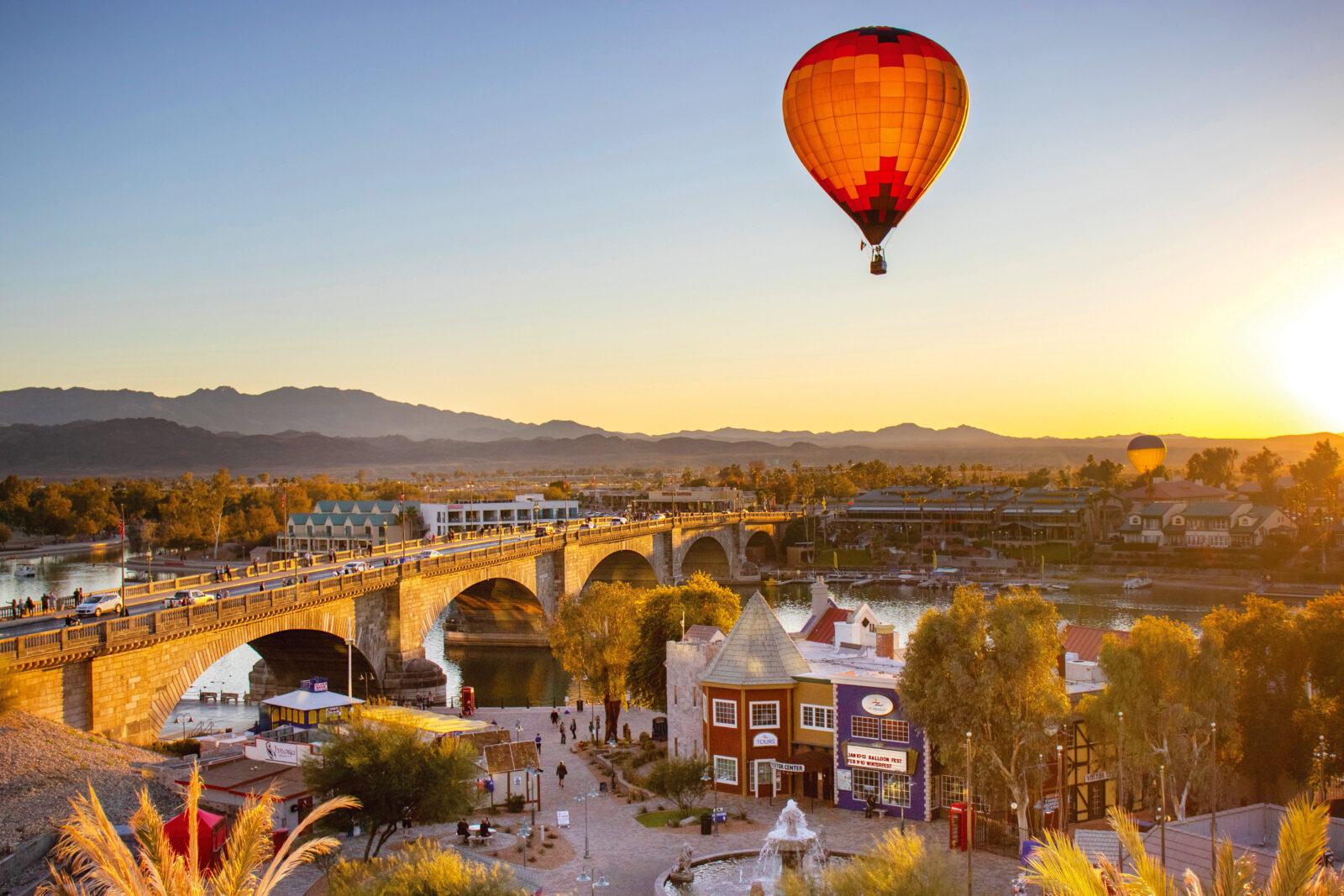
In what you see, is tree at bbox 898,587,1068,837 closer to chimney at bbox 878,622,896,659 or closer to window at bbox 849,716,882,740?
window at bbox 849,716,882,740

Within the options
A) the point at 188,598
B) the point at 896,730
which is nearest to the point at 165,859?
the point at 896,730

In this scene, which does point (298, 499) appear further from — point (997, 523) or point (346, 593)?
point (346, 593)

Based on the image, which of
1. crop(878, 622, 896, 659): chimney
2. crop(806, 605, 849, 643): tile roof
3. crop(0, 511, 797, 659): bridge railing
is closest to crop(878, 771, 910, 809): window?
crop(878, 622, 896, 659): chimney

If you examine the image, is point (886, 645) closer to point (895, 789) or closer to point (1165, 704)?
point (895, 789)

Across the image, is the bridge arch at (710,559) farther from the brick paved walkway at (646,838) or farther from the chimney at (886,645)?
the brick paved walkway at (646,838)

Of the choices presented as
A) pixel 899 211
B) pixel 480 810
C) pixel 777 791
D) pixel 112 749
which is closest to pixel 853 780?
pixel 777 791

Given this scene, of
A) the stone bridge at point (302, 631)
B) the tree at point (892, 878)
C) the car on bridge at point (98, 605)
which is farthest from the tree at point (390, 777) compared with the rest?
the car on bridge at point (98, 605)

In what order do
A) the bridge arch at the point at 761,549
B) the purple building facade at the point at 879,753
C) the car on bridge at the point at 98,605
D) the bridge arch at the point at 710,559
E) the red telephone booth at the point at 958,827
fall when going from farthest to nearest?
the bridge arch at the point at 761,549 → the bridge arch at the point at 710,559 → the car on bridge at the point at 98,605 → the purple building facade at the point at 879,753 → the red telephone booth at the point at 958,827

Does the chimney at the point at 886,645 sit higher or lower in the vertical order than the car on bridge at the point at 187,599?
lower
